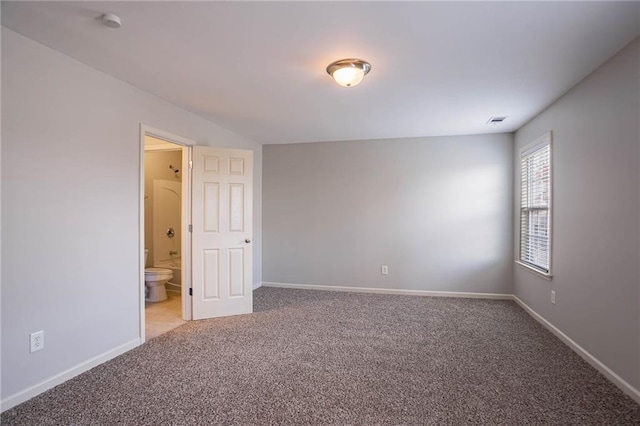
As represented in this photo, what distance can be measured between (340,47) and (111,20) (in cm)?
139

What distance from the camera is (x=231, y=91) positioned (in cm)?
298

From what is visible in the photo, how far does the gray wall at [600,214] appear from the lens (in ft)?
7.08

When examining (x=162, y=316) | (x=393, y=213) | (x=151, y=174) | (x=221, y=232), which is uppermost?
(x=151, y=174)

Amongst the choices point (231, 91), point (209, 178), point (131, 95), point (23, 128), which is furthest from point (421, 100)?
point (23, 128)

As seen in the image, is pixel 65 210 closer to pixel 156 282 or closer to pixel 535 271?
pixel 156 282

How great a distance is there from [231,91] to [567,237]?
3.43 metres

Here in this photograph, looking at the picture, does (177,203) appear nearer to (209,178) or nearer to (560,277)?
(209,178)

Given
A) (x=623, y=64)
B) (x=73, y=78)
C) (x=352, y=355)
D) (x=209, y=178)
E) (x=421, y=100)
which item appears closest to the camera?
(x=623, y=64)

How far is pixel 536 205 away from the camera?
376cm

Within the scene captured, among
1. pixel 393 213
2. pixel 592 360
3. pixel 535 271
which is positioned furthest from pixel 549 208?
pixel 393 213

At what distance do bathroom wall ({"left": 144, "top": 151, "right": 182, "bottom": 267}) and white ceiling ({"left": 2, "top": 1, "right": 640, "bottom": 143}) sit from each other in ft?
7.42

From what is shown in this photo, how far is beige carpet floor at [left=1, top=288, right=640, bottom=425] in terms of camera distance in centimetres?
195

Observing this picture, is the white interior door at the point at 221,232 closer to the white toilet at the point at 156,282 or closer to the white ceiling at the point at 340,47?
the white ceiling at the point at 340,47

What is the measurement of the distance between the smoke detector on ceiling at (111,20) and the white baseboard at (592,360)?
3974 mm
